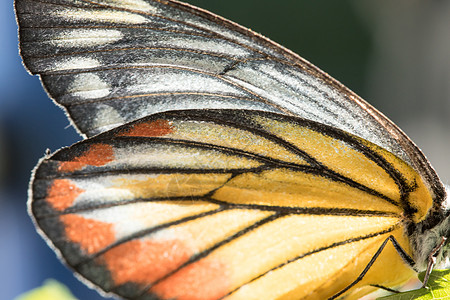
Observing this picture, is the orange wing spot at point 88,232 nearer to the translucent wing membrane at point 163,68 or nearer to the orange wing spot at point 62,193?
the orange wing spot at point 62,193

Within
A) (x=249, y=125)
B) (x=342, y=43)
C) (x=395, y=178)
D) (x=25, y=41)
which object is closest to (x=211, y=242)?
(x=249, y=125)

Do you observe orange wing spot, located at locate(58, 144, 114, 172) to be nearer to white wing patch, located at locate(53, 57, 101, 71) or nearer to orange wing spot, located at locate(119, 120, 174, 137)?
orange wing spot, located at locate(119, 120, 174, 137)

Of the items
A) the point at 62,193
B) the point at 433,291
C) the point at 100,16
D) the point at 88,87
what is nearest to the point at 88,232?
the point at 62,193

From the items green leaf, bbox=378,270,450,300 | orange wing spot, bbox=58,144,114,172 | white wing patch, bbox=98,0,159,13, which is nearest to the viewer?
green leaf, bbox=378,270,450,300

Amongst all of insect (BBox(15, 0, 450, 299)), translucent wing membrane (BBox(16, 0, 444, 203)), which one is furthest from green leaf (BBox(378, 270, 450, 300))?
translucent wing membrane (BBox(16, 0, 444, 203))

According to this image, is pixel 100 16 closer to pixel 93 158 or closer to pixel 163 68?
pixel 163 68

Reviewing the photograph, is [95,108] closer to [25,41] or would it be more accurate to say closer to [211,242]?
[25,41]

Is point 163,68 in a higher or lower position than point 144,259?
higher
